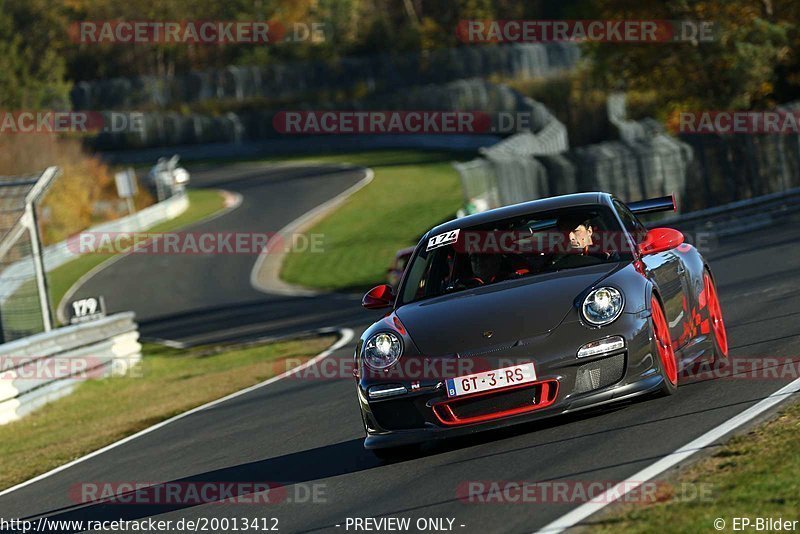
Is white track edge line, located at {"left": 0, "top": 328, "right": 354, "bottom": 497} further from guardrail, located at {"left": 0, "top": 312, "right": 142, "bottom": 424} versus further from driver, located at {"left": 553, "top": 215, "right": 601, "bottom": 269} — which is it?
driver, located at {"left": 553, "top": 215, "right": 601, "bottom": 269}

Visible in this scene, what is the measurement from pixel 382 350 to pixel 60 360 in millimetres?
9803

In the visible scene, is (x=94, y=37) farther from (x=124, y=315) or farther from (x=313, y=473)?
(x=313, y=473)

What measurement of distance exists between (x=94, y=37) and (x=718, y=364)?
8334 cm

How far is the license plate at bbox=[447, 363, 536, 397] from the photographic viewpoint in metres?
7.52

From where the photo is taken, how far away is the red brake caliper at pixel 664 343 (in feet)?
25.8

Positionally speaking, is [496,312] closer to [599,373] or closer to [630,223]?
[599,373]

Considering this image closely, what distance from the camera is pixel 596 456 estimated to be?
7.13 meters

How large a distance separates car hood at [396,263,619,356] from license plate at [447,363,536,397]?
17 centimetres

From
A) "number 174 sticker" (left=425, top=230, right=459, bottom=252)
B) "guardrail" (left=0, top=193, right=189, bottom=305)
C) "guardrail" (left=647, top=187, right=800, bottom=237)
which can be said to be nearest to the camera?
"number 174 sticker" (left=425, top=230, right=459, bottom=252)

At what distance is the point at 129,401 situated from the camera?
53.8ft

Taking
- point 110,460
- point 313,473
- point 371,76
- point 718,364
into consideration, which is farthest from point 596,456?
point 371,76

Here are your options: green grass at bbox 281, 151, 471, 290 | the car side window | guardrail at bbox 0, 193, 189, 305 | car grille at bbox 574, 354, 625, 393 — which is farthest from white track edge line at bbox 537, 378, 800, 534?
guardrail at bbox 0, 193, 189, 305

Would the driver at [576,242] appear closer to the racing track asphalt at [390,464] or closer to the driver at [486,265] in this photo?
the driver at [486,265]

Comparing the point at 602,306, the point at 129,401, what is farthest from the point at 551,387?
the point at 129,401
